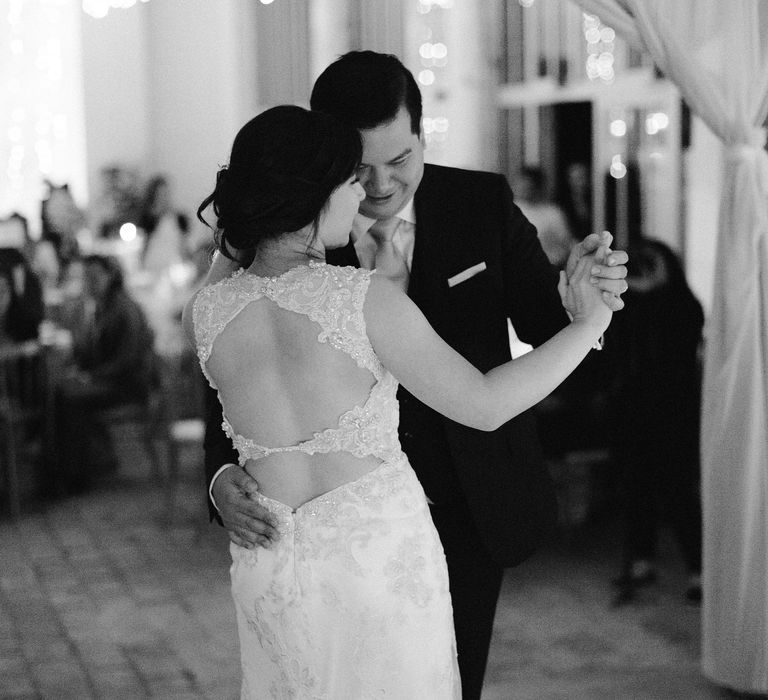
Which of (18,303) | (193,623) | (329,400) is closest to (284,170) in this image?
(329,400)

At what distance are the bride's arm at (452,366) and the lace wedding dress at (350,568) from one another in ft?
0.21

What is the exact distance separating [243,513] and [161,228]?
964cm

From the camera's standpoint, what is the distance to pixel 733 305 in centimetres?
330

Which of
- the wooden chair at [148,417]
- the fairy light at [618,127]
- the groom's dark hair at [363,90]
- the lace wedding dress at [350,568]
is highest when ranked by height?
the groom's dark hair at [363,90]

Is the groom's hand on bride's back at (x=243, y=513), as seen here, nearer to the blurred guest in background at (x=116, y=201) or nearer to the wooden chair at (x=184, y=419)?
the wooden chair at (x=184, y=419)

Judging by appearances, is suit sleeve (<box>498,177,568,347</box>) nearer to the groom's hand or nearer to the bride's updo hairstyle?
the groom's hand

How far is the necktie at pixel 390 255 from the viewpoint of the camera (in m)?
2.30

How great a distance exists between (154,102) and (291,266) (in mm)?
12307

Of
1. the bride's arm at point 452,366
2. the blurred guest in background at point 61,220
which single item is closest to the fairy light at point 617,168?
→ the blurred guest in background at point 61,220

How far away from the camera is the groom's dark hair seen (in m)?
2.11

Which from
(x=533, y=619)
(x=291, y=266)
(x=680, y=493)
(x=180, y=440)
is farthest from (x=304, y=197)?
(x=180, y=440)

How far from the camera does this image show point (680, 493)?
475cm

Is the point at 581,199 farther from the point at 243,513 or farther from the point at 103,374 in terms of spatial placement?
the point at 243,513

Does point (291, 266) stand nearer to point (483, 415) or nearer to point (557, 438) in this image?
point (483, 415)
